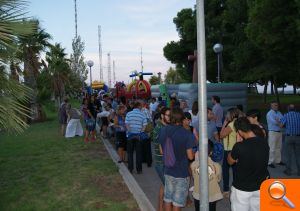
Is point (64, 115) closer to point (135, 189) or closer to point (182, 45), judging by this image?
point (135, 189)

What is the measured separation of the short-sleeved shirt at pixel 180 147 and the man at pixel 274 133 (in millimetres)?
5737

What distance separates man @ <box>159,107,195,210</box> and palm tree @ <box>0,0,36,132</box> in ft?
6.54

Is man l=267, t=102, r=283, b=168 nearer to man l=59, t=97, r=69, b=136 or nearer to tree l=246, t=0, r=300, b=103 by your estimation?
tree l=246, t=0, r=300, b=103

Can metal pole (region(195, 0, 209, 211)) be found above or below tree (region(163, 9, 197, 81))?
below

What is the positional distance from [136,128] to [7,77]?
4.35 meters

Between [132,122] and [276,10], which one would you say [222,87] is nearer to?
[276,10]

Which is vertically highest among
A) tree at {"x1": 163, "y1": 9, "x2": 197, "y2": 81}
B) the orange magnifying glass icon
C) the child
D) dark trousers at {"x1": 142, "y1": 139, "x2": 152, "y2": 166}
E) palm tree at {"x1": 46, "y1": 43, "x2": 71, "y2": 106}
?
tree at {"x1": 163, "y1": 9, "x2": 197, "y2": 81}

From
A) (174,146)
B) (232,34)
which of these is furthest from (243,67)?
(174,146)

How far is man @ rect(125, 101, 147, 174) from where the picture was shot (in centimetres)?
997

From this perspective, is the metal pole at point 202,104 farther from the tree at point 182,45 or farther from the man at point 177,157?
the tree at point 182,45

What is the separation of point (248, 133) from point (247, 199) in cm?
75

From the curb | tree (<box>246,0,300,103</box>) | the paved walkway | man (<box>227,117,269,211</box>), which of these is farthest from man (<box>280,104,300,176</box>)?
tree (<box>246,0,300,103</box>)

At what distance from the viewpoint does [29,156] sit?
13.2 meters

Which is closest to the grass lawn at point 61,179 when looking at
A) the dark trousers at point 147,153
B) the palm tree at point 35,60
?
the dark trousers at point 147,153
